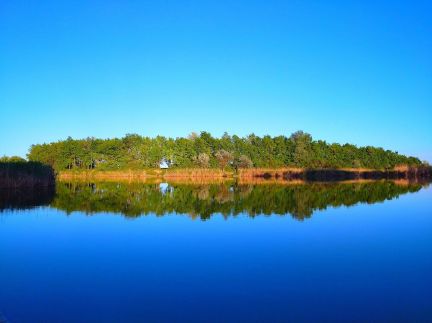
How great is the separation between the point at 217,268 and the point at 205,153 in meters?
58.2

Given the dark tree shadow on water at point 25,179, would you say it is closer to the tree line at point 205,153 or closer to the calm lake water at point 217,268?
the calm lake water at point 217,268

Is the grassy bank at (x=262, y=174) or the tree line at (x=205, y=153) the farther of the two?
the tree line at (x=205, y=153)

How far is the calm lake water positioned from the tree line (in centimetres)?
5109

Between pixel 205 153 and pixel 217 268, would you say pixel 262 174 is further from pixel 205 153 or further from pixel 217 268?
pixel 217 268

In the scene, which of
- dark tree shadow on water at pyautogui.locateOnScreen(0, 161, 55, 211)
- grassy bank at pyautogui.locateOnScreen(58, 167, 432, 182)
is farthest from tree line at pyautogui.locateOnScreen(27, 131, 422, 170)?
dark tree shadow on water at pyautogui.locateOnScreen(0, 161, 55, 211)

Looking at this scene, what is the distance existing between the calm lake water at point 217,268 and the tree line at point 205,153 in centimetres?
5109

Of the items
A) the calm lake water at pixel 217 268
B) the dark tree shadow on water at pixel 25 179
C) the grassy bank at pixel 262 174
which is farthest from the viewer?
the grassy bank at pixel 262 174

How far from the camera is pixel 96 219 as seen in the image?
48.7 feet

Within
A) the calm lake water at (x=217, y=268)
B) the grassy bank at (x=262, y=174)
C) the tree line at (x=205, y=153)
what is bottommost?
the calm lake water at (x=217, y=268)

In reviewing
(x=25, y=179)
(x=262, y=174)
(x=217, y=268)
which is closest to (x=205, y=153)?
(x=262, y=174)

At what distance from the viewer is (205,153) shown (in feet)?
216

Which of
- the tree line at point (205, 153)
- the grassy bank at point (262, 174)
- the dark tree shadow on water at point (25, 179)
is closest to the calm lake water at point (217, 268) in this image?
the dark tree shadow on water at point (25, 179)

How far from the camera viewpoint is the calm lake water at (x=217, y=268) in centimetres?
541

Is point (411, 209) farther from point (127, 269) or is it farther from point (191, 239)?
point (127, 269)
